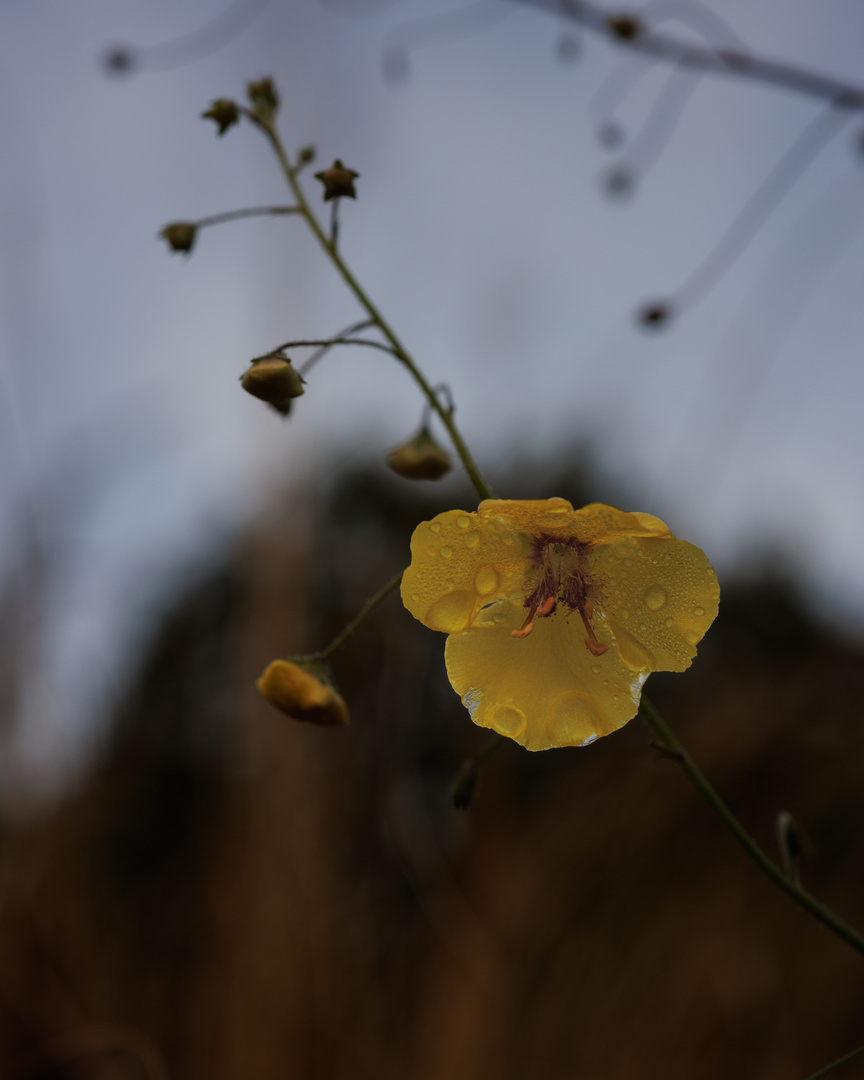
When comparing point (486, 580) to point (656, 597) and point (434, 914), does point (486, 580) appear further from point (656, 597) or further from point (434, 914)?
point (434, 914)

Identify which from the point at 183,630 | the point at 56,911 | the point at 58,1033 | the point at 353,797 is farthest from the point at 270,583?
the point at 183,630

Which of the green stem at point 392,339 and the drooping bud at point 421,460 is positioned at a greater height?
the green stem at point 392,339

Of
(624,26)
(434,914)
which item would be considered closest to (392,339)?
(624,26)

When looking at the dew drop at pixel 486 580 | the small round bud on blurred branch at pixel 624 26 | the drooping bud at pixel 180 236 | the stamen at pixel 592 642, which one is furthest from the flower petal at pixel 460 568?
the small round bud on blurred branch at pixel 624 26

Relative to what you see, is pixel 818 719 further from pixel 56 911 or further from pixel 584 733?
pixel 56 911

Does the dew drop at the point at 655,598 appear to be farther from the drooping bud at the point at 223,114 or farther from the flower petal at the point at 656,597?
the drooping bud at the point at 223,114

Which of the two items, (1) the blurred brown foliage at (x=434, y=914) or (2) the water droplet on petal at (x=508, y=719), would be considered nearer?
(2) the water droplet on petal at (x=508, y=719)

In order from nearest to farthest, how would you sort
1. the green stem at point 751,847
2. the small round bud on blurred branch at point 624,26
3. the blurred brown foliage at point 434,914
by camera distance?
the green stem at point 751,847 < the small round bud on blurred branch at point 624,26 < the blurred brown foliage at point 434,914
